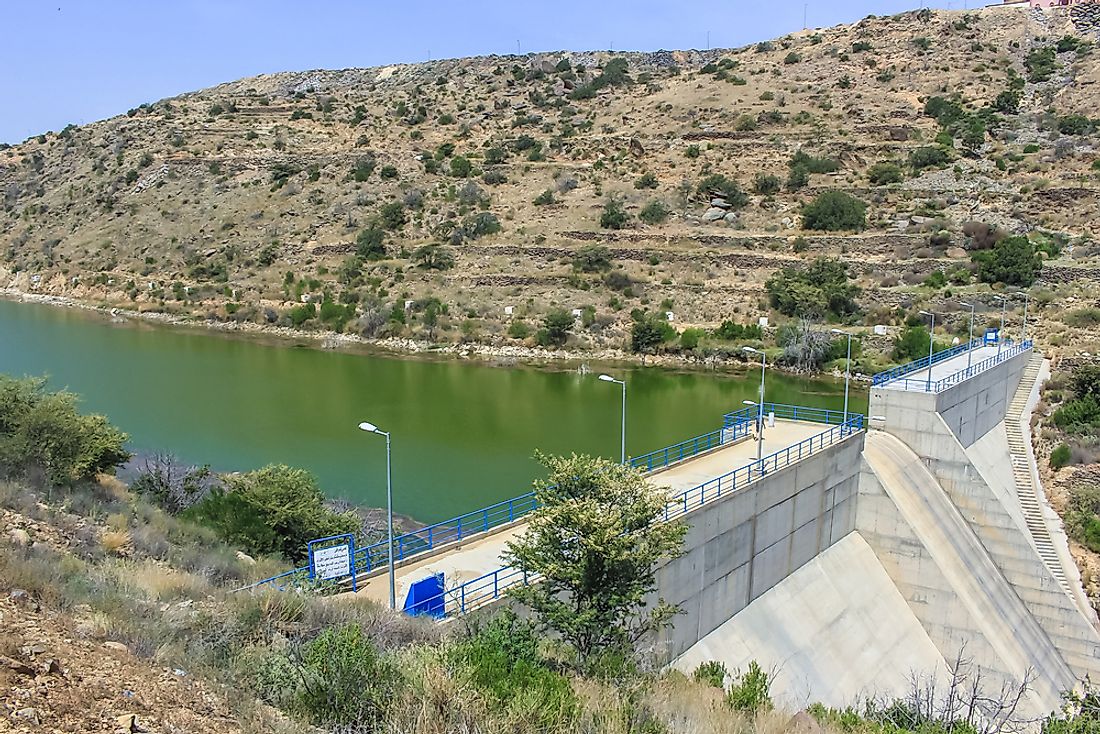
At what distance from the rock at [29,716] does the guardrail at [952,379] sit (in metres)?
22.5

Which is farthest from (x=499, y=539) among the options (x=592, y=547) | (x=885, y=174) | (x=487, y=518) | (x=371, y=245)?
(x=885, y=174)

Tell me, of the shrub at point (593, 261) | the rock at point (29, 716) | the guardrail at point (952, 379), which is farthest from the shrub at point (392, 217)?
the rock at point (29, 716)

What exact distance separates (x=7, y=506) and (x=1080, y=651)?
23.7 meters

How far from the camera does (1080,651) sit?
69.6 ft

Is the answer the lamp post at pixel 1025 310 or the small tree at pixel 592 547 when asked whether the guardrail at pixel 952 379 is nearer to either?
the lamp post at pixel 1025 310

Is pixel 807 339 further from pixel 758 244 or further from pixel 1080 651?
pixel 1080 651

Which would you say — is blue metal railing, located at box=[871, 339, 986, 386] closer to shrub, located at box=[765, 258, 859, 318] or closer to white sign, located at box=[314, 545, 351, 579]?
shrub, located at box=[765, 258, 859, 318]

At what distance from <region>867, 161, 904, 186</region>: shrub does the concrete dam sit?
4035 cm

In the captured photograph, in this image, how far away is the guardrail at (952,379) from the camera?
23984 mm

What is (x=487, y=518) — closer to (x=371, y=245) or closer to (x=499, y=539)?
(x=499, y=539)

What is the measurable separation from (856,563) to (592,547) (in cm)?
1360

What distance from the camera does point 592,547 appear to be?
10023mm

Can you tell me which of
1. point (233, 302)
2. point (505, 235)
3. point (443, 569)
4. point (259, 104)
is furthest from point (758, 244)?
point (259, 104)

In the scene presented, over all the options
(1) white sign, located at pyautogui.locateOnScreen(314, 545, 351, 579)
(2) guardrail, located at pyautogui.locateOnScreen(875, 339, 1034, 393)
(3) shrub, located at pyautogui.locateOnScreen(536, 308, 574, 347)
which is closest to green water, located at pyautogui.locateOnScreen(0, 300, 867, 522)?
(3) shrub, located at pyautogui.locateOnScreen(536, 308, 574, 347)
